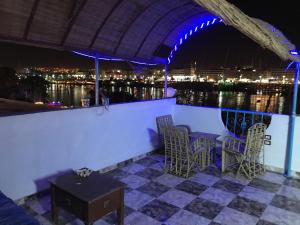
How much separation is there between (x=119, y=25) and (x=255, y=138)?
3.23 m

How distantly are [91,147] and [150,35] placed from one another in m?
2.82

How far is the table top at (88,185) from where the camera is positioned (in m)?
2.42

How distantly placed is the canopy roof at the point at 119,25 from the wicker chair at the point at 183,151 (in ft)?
6.25

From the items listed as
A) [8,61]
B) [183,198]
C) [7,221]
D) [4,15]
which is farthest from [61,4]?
[183,198]

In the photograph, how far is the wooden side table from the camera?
2.35 meters

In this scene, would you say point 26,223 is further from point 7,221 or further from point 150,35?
point 150,35

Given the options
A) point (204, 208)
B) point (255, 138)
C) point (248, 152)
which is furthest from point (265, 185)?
point (204, 208)

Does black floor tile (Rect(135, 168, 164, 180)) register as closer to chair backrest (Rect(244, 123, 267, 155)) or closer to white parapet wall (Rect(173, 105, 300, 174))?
chair backrest (Rect(244, 123, 267, 155))

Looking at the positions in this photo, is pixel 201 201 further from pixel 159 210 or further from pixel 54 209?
pixel 54 209

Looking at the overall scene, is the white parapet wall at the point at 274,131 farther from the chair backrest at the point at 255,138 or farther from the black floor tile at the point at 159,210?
the black floor tile at the point at 159,210

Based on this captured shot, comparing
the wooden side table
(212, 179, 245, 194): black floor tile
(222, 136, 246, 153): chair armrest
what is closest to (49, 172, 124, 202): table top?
the wooden side table

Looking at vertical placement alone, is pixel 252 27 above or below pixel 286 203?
above

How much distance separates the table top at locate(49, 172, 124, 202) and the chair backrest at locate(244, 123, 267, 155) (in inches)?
104

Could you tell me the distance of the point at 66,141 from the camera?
4.07 meters
